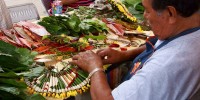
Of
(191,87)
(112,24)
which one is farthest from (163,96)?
(112,24)

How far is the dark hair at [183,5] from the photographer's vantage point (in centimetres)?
90

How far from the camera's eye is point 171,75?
926 mm

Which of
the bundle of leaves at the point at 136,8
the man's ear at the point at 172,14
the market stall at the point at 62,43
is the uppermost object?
the man's ear at the point at 172,14

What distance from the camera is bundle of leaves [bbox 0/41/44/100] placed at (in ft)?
3.32

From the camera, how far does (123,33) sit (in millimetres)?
1850

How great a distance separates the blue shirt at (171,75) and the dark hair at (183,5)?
9cm

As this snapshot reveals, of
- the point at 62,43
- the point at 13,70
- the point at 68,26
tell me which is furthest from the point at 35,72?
the point at 68,26

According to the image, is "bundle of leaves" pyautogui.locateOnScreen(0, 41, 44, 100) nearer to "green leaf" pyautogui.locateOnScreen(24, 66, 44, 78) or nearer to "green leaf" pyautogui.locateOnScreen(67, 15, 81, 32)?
"green leaf" pyautogui.locateOnScreen(24, 66, 44, 78)

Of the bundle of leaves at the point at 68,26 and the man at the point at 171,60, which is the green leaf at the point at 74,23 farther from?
the man at the point at 171,60

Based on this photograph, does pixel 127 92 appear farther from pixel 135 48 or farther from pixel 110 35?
pixel 110 35

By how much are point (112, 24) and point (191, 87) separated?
106 centimetres

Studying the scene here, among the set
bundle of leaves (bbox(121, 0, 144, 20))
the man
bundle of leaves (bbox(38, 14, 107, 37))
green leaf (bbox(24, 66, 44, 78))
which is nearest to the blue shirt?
the man

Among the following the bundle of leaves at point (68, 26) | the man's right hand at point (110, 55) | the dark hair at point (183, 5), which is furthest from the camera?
the bundle of leaves at point (68, 26)

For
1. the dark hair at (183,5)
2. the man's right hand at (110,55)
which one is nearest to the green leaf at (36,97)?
the man's right hand at (110,55)
